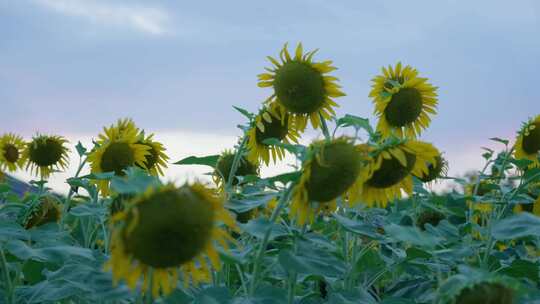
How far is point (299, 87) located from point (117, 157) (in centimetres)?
113

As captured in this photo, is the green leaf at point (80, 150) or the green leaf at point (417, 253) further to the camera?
the green leaf at point (80, 150)

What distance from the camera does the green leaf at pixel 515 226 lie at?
8.52 ft

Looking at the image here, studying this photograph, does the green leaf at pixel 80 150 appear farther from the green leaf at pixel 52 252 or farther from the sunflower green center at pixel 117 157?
the green leaf at pixel 52 252

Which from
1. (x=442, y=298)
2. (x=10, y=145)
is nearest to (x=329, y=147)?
(x=442, y=298)

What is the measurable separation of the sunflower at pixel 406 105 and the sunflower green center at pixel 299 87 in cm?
71

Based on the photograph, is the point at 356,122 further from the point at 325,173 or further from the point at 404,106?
the point at 404,106

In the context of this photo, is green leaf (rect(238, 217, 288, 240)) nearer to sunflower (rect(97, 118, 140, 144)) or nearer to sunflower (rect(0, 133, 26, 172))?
sunflower (rect(97, 118, 140, 144))

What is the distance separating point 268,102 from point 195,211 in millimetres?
1838

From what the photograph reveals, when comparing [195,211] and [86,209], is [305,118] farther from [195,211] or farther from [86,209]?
[195,211]

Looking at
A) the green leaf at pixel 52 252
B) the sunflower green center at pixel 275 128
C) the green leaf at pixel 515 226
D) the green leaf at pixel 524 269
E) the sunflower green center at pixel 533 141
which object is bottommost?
the green leaf at pixel 52 252

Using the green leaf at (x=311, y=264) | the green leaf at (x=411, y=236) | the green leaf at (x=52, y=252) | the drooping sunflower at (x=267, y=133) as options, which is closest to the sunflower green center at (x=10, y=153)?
the drooping sunflower at (x=267, y=133)

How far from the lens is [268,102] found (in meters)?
3.73

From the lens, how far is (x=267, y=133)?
3.82 metres

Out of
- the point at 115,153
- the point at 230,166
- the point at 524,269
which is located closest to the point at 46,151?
the point at 115,153
